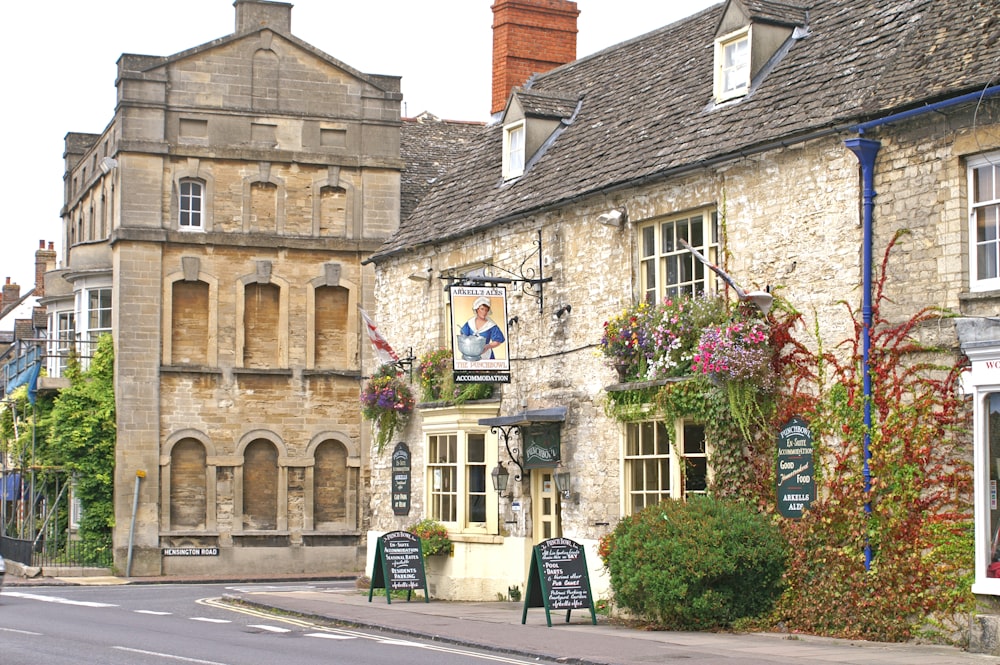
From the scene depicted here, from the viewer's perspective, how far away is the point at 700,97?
20875 mm

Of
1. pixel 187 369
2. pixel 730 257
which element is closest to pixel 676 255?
pixel 730 257

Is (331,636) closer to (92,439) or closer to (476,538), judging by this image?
(476,538)

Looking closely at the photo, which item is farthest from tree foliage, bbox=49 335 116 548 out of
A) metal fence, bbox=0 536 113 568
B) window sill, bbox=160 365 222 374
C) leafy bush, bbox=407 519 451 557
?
leafy bush, bbox=407 519 451 557

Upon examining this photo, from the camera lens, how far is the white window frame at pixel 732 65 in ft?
65.0

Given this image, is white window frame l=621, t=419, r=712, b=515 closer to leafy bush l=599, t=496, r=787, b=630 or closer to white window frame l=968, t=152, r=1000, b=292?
leafy bush l=599, t=496, r=787, b=630

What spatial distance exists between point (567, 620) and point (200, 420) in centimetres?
1812

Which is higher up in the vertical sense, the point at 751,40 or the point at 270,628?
the point at 751,40

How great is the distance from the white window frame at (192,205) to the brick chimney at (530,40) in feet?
28.5

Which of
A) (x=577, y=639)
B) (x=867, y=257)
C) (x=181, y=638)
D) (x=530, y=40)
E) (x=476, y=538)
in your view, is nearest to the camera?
(x=867, y=257)

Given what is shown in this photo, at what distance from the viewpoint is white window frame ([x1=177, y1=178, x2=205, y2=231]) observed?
35.2 meters

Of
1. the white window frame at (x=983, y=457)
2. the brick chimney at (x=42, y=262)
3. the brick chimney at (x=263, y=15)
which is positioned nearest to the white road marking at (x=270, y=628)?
the white window frame at (x=983, y=457)

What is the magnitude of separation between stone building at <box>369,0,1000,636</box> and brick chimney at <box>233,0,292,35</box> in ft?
31.9

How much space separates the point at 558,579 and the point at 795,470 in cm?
358

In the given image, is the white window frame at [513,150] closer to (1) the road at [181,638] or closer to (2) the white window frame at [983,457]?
(1) the road at [181,638]
